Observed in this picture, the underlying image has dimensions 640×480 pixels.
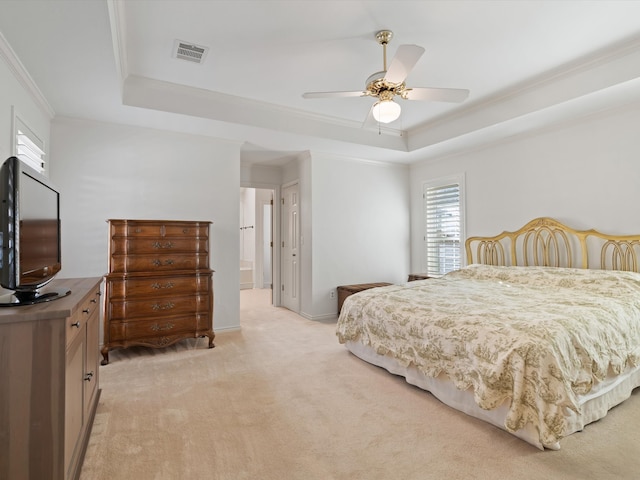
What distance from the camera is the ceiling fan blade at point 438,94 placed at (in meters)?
2.68

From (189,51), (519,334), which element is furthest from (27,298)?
(519,334)

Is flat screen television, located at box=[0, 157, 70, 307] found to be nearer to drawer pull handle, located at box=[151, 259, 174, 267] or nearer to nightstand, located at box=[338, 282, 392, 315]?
drawer pull handle, located at box=[151, 259, 174, 267]

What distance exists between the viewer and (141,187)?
4078 mm

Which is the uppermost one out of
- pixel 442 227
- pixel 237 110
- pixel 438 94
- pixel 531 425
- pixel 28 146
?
pixel 237 110

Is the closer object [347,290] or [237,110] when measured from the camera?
[237,110]

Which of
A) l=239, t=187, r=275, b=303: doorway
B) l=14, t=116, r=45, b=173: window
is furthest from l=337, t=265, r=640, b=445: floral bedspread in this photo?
l=239, t=187, r=275, b=303: doorway

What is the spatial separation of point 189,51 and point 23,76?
4.32ft

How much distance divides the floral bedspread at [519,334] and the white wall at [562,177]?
32.7 inches

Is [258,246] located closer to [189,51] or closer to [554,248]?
[189,51]

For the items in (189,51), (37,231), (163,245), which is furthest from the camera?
(163,245)

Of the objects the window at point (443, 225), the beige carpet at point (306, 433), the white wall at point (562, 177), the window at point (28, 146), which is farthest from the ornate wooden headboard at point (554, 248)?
the window at point (28, 146)

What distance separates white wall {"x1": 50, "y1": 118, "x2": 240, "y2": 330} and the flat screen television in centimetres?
196

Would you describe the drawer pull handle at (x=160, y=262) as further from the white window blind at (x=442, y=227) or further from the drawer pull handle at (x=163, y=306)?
the white window blind at (x=442, y=227)

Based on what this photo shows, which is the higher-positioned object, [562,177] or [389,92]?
[389,92]
